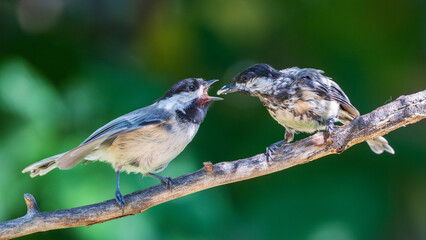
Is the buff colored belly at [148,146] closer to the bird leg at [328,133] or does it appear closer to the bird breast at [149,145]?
the bird breast at [149,145]

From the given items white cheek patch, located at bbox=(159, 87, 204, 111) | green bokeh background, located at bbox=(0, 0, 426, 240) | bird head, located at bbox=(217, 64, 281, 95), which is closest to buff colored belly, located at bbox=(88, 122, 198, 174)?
white cheek patch, located at bbox=(159, 87, 204, 111)

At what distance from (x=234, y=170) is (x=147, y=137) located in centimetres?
53

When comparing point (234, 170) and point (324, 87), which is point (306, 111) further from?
point (234, 170)

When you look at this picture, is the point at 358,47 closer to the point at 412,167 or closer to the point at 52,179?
the point at 412,167

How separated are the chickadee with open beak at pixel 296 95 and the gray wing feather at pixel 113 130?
0.48 meters

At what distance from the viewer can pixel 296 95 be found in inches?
114

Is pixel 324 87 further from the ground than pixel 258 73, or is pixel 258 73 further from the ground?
pixel 258 73

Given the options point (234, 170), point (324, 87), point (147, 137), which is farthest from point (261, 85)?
point (147, 137)

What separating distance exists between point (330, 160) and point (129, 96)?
1843 millimetres

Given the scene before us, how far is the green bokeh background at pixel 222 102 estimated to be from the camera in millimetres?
3910

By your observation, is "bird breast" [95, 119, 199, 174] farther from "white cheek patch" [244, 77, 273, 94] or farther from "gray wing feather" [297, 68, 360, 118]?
"gray wing feather" [297, 68, 360, 118]

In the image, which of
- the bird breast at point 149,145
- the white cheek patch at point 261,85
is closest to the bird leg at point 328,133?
the white cheek patch at point 261,85

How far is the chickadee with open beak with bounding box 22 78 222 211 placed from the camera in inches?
107

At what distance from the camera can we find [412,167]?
4.27 meters
